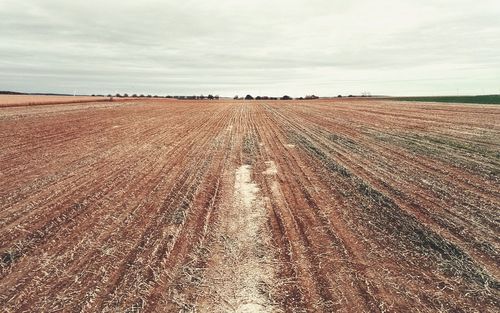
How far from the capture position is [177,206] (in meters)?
8.12

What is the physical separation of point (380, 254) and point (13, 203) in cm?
829

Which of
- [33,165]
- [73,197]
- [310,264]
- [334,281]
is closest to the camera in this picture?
[334,281]

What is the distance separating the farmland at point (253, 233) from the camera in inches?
185

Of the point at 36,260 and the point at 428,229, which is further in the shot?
the point at 428,229

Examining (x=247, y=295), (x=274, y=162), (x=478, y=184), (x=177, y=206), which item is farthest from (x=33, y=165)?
(x=478, y=184)

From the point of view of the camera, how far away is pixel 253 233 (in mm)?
6656

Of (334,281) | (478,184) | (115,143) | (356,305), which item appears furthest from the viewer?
(115,143)

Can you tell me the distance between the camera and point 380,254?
579 centimetres

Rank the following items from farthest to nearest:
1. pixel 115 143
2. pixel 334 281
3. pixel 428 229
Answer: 1. pixel 115 143
2. pixel 428 229
3. pixel 334 281

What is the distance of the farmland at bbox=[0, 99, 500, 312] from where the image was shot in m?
4.70

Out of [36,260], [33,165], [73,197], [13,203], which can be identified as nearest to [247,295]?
[36,260]

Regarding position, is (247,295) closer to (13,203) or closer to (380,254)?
(380,254)

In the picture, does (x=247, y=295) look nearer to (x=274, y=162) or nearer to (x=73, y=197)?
(x=73, y=197)

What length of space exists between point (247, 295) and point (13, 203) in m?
6.80
